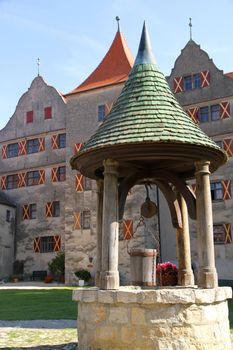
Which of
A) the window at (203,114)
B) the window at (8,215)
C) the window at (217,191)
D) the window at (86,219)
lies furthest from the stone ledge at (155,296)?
the window at (8,215)

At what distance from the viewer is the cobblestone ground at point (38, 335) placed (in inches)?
294

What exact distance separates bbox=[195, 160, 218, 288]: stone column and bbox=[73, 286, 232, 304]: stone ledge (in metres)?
0.23

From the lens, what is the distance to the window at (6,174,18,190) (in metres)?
30.2

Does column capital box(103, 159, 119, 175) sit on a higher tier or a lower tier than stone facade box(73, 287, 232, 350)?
higher

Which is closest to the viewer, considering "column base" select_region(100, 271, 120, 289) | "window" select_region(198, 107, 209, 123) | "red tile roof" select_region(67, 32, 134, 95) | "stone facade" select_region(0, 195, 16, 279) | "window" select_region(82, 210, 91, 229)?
"column base" select_region(100, 271, 120, 289)

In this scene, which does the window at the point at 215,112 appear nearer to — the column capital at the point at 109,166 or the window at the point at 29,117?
the window at the point at 29,117

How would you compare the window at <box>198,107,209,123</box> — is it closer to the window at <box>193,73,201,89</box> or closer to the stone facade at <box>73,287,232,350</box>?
the window at <box>193,73,201,89</box>

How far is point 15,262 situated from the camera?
29062mm

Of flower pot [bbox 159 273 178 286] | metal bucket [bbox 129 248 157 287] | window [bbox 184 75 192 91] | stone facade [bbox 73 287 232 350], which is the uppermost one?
window [bbox 184 75 192 91]

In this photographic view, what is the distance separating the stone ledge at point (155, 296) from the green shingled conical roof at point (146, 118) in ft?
6.63

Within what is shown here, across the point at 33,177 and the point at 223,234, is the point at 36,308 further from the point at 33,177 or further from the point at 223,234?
the point at 33,177

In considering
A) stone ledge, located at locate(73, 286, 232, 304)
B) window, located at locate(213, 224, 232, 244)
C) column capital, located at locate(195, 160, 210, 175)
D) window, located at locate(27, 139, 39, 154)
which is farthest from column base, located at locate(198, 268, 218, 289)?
window, located at locate(27, 139, 39, 154)

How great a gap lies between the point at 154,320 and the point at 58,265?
2146 centimetres

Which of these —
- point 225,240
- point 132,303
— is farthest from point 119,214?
point 225,240
